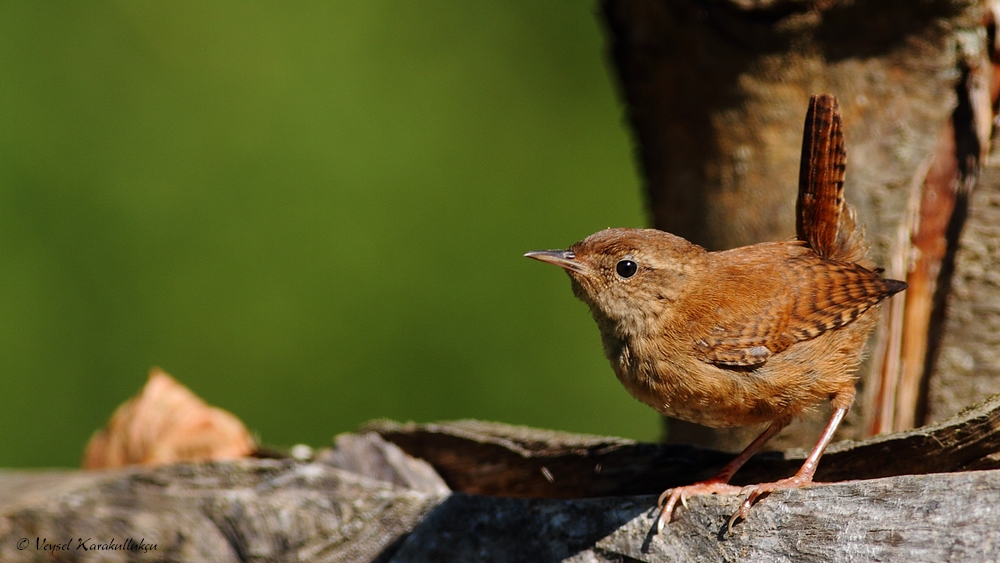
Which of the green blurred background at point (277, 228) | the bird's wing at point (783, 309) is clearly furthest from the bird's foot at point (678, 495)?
the green blurred background at point (277, 228)

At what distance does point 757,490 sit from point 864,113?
5.34 feet

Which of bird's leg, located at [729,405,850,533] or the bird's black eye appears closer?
bird's leg, located at [729,405,850,533]

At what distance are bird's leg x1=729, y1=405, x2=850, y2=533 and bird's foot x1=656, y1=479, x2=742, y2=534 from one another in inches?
2.8

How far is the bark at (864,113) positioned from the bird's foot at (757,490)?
3.09ft

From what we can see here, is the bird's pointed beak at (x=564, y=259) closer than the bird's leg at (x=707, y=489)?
No

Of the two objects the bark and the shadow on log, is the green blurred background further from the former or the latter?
the bark

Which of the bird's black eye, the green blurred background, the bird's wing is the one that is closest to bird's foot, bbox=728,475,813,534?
the bird's wing

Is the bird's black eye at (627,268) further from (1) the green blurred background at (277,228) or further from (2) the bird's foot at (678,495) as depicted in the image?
(1) the green blurred background at (277,228)

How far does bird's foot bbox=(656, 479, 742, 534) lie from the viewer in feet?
7.07

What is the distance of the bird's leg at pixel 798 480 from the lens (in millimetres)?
2025

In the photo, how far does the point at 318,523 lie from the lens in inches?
106

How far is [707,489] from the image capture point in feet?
7.59

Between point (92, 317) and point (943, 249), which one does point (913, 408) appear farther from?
point (92, 317)

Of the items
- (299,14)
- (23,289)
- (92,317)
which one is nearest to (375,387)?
(92,317)
